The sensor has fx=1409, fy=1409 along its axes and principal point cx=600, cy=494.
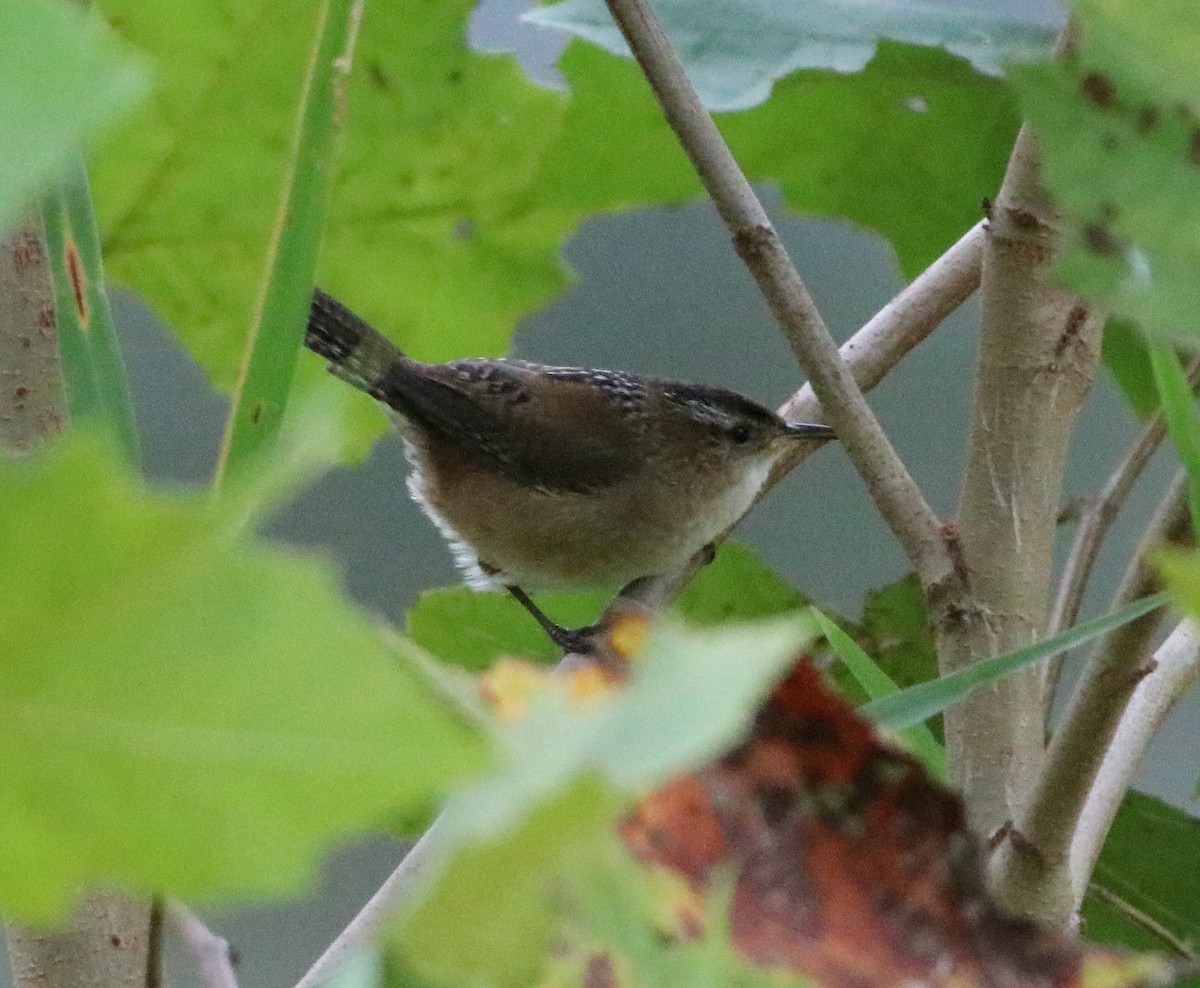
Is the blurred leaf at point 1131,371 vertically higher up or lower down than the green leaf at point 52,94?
lower down

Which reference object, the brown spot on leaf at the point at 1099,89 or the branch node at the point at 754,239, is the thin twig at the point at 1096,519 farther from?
the brown spot on leaf at the point at 1099,89

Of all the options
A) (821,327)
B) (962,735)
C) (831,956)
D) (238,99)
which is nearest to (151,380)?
(238,99)

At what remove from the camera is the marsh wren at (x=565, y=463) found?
1982 millimetres

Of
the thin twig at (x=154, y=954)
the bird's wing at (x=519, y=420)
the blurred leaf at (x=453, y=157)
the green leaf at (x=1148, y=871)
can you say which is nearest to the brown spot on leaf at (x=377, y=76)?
the blurred leaf at (x=453, y=157)

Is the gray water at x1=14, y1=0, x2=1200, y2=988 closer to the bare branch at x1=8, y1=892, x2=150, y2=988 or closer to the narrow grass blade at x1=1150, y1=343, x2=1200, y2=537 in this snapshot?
the bare branch at x1=8, y1=892, x2=150, y2=988

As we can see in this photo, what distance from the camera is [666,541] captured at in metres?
1.97

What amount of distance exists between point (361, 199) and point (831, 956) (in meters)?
1.26

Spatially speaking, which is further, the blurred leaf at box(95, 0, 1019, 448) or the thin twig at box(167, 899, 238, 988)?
the blurred leaf at box(95, 0, 1019, 448)

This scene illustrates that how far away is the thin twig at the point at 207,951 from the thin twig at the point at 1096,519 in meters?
0.51

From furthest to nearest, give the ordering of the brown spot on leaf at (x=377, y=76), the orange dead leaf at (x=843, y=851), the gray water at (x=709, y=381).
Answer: the gray water at (x=709, y=381), the brown spot on leaf at (x=377, y=76), the orange dead leaf at (x=843, y=851)

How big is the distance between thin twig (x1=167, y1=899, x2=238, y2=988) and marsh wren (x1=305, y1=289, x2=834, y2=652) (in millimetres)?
1087

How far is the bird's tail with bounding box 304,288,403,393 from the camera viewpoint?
70.4 inches

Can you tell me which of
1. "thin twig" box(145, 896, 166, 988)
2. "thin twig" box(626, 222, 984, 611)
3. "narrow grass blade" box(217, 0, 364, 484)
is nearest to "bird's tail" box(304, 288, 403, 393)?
"thin twig" box(626, 222, 984, 611)

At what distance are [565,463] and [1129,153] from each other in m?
1.91
